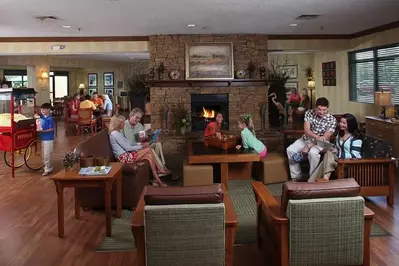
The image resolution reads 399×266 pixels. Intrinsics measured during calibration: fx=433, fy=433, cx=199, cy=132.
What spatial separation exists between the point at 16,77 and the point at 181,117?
11345 mm

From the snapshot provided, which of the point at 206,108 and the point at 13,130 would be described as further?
the point at 206,108

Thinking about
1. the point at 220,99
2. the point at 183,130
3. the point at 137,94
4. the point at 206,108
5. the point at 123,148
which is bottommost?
the point at 123,148

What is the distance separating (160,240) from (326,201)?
1.09 metres

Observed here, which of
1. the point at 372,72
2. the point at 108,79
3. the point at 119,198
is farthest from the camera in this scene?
the point at 108,79

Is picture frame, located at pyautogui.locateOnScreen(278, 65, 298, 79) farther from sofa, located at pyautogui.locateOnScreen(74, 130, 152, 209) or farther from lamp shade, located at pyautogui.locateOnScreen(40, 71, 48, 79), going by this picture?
sofa, located at pyautogui.locateOnScreen(74, 130, 152, 209)

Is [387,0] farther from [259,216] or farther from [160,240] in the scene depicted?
[160,240]

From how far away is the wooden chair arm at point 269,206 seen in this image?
284cm

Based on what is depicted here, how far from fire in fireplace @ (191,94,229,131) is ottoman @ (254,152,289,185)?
4.12m

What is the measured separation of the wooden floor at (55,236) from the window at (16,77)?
13162 millimetres

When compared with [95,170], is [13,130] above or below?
above

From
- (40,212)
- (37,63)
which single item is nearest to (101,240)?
(40,212)

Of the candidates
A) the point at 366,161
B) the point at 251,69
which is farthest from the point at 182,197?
the point at 251,69

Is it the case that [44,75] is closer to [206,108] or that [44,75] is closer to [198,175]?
[206,108]

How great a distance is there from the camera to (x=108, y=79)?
69.0 feet
